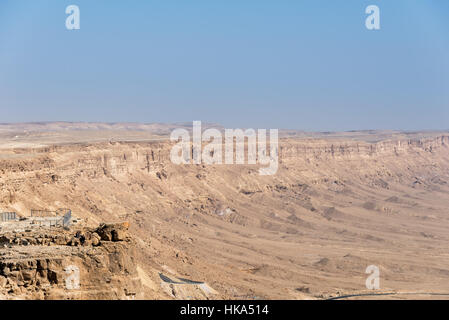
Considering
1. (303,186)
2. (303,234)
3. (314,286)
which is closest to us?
(314,286)

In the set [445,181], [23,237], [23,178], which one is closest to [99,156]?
[23,178]

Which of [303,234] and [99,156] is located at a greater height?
[99,156]

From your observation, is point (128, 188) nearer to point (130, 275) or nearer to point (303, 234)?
point (303, 234)

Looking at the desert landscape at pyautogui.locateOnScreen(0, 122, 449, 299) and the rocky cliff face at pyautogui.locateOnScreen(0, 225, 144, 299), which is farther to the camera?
the desert landscape at pyautogui.locateOnScreen(0, 122, 449, 299)

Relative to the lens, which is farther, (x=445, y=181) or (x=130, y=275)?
(x=445, y=181)

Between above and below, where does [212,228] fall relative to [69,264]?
below

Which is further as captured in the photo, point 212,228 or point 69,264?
point 212,228

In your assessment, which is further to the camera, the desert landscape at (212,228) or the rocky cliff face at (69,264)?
the desert landscape at (212,228)
